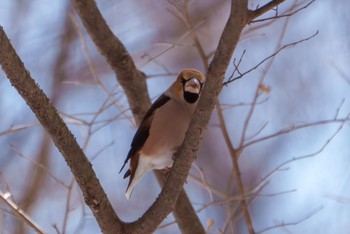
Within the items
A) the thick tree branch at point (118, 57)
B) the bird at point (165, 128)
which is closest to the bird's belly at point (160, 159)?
the bird at point (165, 128)

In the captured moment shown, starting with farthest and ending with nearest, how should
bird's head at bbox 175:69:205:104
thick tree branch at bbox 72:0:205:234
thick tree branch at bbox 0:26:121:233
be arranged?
thick tree branch at bbox 72:0:205:234 < bird's head at bbox 175:69:205:104 < thick tree branch at bbox 0:26:121:233

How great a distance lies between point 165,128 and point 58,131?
3.37ft

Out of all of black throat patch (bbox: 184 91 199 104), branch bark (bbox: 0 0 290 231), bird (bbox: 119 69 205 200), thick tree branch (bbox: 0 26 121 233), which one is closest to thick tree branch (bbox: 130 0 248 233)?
branch bark (bbox: 0 0 290 231)

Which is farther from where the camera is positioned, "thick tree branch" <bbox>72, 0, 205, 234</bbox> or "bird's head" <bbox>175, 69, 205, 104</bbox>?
"thick tree branch" <bbox>72, 0, 205, 234</bbox>

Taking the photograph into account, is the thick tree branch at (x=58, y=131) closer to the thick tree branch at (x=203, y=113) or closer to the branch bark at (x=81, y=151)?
the branch bark at (x=81, y=151)

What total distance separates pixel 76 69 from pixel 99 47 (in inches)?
61.6

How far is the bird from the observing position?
3.25 metres

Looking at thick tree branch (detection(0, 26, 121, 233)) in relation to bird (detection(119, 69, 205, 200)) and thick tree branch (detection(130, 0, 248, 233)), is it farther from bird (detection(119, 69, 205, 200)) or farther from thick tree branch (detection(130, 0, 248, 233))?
bird (detection(119, 69, 205, 200))

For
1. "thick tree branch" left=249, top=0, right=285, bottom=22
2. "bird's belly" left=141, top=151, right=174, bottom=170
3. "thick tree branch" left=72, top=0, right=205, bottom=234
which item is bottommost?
"thick tree branch" left=249, top=0, right=285, bottom=22

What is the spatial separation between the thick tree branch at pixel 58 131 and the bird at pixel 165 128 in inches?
32.4

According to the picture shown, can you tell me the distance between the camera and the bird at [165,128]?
128 inches

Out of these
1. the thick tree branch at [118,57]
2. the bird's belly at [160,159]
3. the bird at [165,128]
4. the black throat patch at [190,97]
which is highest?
the thick tree branch at [118,57]

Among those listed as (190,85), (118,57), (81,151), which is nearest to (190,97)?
(190,85)

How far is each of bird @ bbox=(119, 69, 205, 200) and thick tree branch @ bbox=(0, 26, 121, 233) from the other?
82cm
